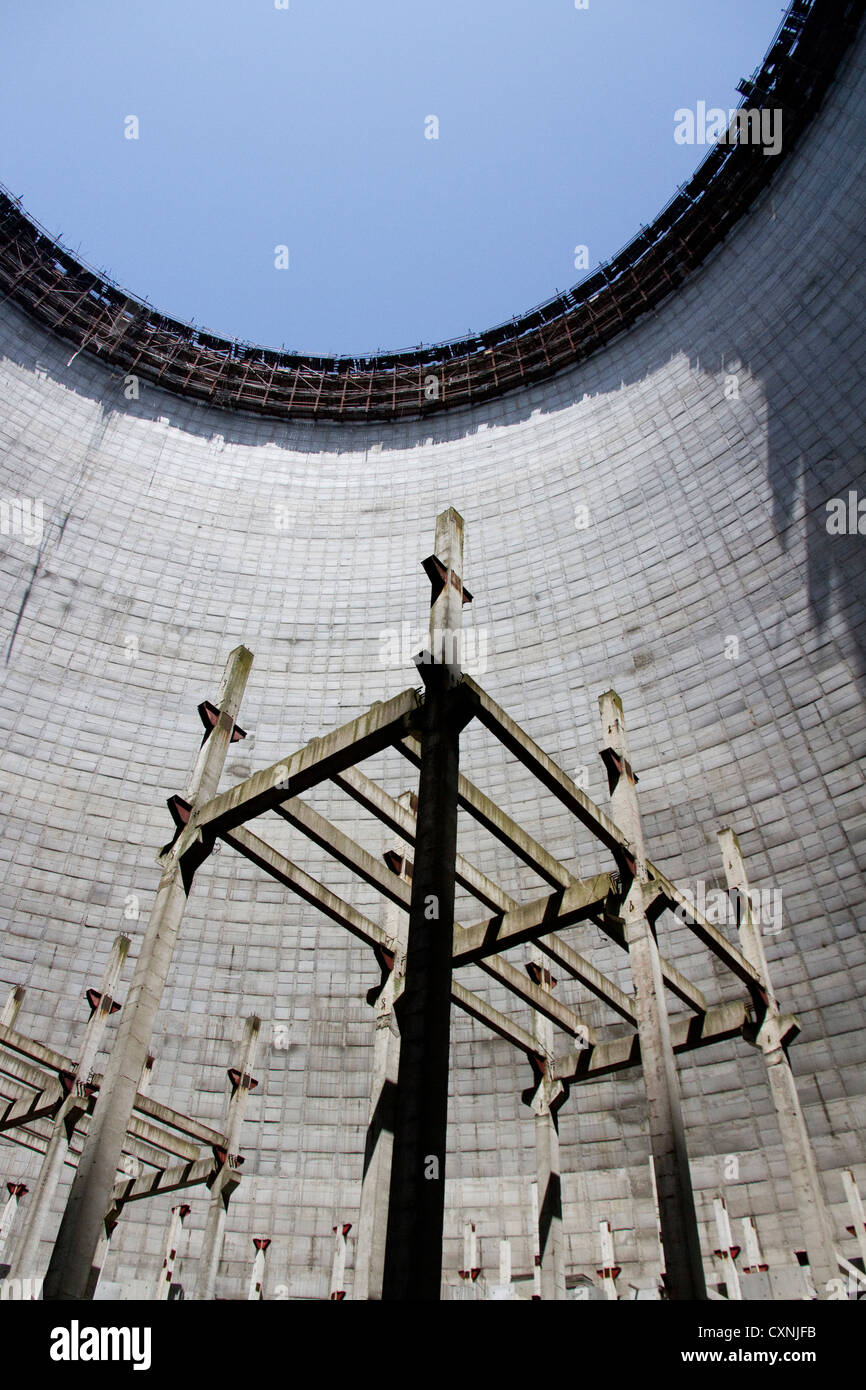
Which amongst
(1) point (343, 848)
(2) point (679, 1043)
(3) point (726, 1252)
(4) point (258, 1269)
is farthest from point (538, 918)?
(4) point (258, 1269)

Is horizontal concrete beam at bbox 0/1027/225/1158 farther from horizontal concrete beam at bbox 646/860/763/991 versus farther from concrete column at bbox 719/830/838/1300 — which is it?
concrete column at bbox 719/830/838/1300

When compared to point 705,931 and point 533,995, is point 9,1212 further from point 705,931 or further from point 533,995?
point 705,931

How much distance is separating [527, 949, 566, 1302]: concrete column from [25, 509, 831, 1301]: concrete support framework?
0.10 ft

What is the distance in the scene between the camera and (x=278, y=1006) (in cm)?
2352

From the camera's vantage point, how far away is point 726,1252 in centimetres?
1661

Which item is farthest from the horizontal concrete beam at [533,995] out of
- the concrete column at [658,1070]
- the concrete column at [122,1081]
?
the concrete column at [122,1081]

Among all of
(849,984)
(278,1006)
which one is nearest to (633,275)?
(849,984)

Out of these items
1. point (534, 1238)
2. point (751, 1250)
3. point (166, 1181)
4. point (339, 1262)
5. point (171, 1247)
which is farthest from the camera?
point (171, 1247)

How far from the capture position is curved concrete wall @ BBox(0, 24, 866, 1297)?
20016 mm

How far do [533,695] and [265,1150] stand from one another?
14179mm

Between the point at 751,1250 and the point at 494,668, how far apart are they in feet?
53.6

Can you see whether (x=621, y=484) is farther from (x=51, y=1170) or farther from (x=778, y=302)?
(x=51, y=1170)

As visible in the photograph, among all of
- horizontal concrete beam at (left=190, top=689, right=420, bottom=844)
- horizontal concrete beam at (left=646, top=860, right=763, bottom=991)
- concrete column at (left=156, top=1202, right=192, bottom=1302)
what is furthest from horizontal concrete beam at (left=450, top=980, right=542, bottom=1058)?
concrete column at (left=156, top=1202, right=192, bottom=1302)

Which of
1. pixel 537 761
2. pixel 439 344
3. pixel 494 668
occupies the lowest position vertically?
pixel 537 761
